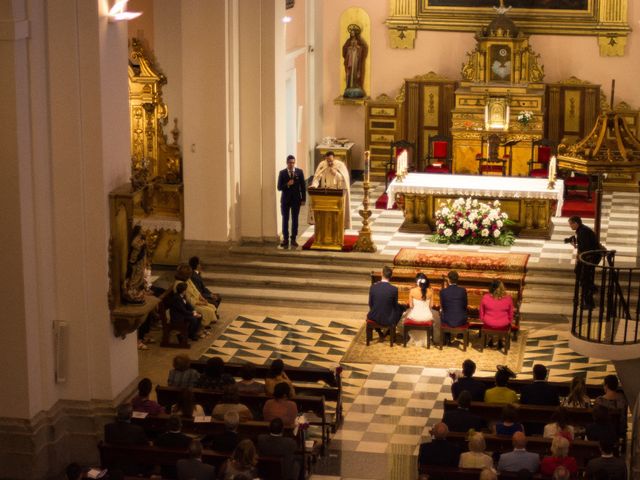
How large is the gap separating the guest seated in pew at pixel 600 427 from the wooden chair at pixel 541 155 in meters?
12.5

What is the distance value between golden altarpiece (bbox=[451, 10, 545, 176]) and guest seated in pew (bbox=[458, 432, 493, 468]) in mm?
13611

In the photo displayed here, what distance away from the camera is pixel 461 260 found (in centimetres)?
1869

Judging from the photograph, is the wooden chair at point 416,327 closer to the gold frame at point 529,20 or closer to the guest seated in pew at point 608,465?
the guest seated in pew at point 608,465

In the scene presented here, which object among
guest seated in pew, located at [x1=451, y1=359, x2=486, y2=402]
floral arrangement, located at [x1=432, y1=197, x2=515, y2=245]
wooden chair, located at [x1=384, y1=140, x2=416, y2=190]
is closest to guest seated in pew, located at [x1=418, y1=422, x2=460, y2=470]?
guest seated in pew, located at [x1=451, y1=359, x2=486, y2=402]

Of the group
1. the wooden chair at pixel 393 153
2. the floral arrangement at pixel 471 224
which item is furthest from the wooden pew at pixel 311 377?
the wooden chair at pixel 393 153

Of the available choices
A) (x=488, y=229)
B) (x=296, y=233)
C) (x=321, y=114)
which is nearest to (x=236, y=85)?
(x=296, y=233)

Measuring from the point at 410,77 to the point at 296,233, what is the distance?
7.06 meters

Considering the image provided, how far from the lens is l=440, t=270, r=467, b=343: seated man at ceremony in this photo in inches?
667

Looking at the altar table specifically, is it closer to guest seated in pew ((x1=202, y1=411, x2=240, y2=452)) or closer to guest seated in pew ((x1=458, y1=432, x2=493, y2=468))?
guest seated in pew ((x1=458, y1=432, x2=493, y2=468))

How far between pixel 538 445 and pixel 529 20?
49.4ft

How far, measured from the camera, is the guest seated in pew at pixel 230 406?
1315 cm

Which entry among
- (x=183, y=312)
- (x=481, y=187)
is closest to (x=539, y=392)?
(x=183, y=312)

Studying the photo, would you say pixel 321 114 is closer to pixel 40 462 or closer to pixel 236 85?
pixel 236 85

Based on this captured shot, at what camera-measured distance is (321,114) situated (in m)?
27.3
